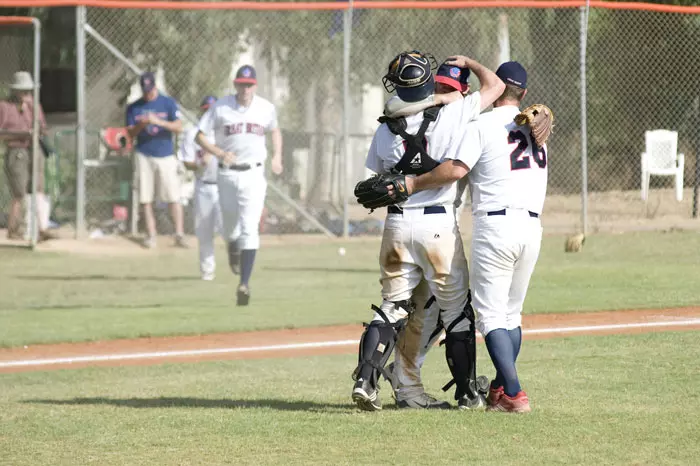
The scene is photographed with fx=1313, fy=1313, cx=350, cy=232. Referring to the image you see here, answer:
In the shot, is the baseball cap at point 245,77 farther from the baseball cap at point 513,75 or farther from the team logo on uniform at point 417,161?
the team logo on uniform at point 417,161

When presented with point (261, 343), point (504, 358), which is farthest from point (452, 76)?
point (261, 343)

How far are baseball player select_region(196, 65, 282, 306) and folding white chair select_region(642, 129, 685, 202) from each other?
8.90 m

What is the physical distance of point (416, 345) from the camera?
24.5 ft

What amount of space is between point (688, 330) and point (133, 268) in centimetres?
886

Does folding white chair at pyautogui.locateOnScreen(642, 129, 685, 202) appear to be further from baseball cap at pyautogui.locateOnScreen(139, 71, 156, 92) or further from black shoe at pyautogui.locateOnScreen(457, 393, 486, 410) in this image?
black shoe at pyautogui.locateOnScreen(457, 393, 486, 410)

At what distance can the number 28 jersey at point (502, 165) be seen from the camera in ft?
23.1

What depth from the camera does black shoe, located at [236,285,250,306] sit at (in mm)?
13367

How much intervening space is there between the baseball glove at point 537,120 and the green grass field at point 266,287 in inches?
216

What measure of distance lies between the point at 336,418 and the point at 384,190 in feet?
4.18

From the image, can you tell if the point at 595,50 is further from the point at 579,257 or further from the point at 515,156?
the point at 515,156

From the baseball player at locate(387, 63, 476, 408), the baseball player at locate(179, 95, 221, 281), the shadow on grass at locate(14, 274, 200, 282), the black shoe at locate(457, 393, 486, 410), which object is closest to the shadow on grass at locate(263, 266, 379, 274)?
the baseball player at locate(179, 95, 221, 281)

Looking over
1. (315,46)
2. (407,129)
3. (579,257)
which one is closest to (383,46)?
(315,46)

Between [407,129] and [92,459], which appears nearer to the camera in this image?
[92,459]

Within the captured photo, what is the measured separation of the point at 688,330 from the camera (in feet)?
34.3
